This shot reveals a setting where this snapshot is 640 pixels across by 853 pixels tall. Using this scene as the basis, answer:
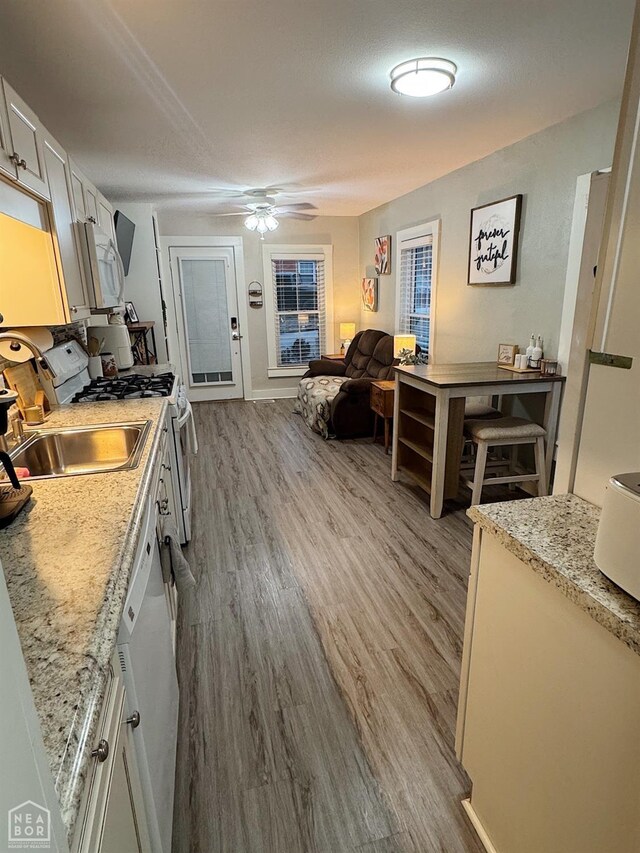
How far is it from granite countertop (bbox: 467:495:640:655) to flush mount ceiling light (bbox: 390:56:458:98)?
6.64 feet

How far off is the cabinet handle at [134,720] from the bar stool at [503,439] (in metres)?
2.38

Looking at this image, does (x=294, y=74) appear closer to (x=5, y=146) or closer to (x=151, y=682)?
(x=5, y=146)

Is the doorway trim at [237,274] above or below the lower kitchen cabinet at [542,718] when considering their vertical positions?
above

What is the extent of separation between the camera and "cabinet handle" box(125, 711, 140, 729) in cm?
90

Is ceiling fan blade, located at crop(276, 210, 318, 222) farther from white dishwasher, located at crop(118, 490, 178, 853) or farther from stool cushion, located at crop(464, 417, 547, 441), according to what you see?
white dishwasher, located at crop(118, 490, 178, 853)

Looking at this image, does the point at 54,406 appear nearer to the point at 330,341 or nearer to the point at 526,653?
the point at 526,653

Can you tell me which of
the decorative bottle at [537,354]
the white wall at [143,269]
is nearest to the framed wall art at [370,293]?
the white wall at [143,269]

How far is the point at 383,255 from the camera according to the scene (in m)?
5.45

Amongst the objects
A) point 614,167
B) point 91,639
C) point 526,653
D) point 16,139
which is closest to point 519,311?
point 614,167

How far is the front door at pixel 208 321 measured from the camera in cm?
593

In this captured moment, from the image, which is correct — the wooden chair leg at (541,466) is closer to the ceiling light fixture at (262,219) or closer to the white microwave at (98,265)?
the white microwave at (98,265)

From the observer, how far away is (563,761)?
0.97 m

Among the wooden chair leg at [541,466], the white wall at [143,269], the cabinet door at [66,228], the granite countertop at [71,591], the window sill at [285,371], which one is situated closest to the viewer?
the granite countertop at [71,591]

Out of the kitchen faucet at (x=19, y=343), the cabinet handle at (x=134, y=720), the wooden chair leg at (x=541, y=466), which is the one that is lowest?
the wooden chair leg at (x=541, y=466)
